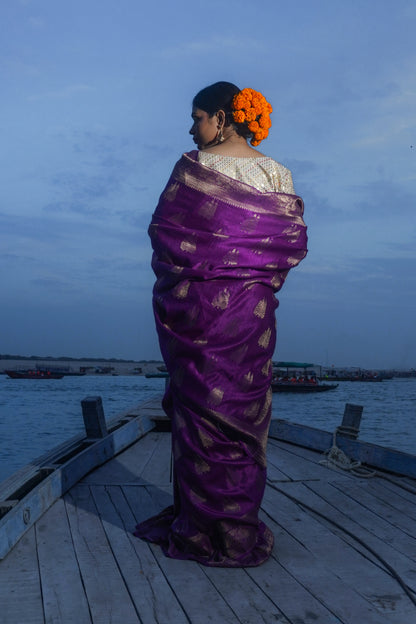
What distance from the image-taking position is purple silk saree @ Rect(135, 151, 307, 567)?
236 centimetres

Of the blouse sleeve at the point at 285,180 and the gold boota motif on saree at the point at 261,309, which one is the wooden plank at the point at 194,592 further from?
the blouse sleeve at the point at 285,180

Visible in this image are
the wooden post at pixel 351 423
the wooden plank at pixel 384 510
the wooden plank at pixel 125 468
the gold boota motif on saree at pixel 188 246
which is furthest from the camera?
the wooden post at pixel 351 423

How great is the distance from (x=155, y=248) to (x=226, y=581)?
1.27 metres

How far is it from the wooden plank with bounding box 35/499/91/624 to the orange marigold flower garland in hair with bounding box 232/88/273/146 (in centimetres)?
181

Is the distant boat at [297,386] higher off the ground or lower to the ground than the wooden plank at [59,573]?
higher

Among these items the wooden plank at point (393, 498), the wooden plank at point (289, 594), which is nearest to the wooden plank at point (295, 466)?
the wooden plank at point (393, 498)

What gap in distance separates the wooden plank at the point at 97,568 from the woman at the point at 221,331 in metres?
0.26

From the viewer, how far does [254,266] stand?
2.40 meters

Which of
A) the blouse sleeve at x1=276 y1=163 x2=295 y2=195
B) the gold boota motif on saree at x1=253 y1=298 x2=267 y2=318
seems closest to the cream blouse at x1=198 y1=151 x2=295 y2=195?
the blouse sleeve at x1=276 y1=163 x2=295 y2=195

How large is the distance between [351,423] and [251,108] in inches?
116

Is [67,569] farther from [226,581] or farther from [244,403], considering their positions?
[244,403]

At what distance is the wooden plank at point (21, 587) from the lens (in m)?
1.81

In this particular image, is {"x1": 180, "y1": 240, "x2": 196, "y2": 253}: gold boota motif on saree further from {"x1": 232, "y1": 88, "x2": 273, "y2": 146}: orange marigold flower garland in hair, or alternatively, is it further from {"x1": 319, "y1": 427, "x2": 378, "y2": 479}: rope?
{"x1": 319, "y1": 427, "x2": 378, "y2": 479}: rope

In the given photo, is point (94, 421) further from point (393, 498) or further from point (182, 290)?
point (182, 290)
